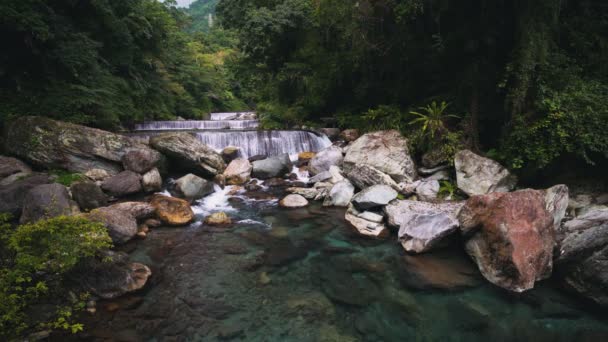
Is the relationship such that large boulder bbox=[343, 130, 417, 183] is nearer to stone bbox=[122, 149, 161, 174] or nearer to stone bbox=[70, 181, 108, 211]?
stone bbox=[122, 149, 161, 174]

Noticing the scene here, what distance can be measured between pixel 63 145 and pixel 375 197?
8.95 m

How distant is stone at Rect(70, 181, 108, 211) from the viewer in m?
7.02

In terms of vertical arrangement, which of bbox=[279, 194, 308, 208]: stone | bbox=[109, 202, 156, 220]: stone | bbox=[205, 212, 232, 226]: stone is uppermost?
bbox=[109, 202, 156, 220]: stone

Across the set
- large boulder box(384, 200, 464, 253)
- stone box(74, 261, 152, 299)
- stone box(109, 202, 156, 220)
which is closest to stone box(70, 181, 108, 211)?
stone box(109, 202, 156, 220)

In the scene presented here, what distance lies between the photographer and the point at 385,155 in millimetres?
9102

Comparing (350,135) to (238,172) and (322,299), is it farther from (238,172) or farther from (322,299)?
(322,299)

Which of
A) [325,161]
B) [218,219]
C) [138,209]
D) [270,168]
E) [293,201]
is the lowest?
[218,219]

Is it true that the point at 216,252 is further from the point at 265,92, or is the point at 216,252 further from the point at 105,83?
the point at 265,92

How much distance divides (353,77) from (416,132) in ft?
17.7

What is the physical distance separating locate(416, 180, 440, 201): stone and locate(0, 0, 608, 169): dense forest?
3.96 ft

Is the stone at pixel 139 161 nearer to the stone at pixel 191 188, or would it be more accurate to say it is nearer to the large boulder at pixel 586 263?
the stone at pixel 191 188

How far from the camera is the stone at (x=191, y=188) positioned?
342 inches

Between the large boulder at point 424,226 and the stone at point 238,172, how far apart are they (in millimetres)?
5417

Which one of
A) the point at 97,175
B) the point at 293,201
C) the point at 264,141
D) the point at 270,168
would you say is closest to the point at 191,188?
the point at 97,175
